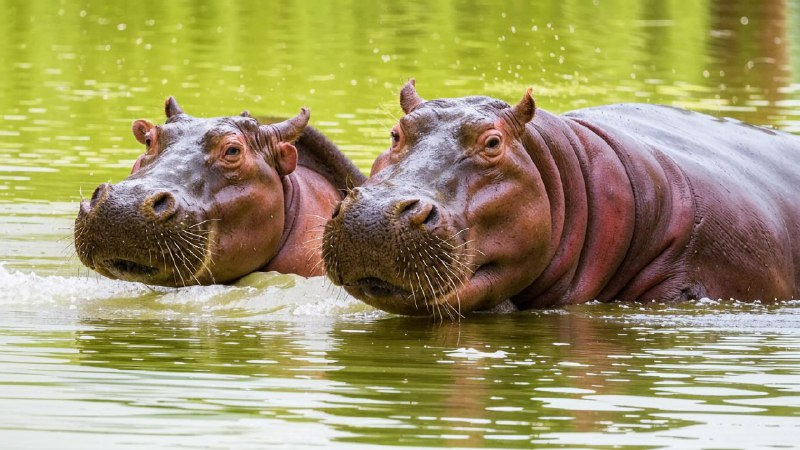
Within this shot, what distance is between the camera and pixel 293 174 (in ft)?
34.5

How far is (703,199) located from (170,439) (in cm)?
441

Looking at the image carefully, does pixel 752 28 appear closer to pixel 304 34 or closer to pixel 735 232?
pixel 304 34

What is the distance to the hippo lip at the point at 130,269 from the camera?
30.1ft

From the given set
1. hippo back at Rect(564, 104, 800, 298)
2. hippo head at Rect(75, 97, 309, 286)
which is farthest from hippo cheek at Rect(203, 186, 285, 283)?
hippo back at Rect(564, 104, 800, 298)

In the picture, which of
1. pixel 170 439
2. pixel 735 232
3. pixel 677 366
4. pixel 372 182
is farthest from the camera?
pixel 735 232

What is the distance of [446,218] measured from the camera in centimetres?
811

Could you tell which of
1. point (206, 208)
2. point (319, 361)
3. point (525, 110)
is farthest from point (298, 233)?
point (319, 361)

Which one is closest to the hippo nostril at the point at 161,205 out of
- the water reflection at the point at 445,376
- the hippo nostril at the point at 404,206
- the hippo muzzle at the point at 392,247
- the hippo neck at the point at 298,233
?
the water reflection at the point at 445,376

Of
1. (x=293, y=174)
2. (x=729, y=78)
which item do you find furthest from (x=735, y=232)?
(x=729, y=78)

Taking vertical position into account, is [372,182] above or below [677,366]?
above

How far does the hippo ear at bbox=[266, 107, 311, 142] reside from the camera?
1014cm

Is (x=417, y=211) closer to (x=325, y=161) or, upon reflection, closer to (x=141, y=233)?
(x=141, y=233)

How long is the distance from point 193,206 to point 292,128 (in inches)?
42.9

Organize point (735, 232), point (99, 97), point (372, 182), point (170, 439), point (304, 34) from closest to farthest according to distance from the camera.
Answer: point (170, 439) → point (372, 182) → point (735, 232) → point (99, 97) → point (304, 34)
